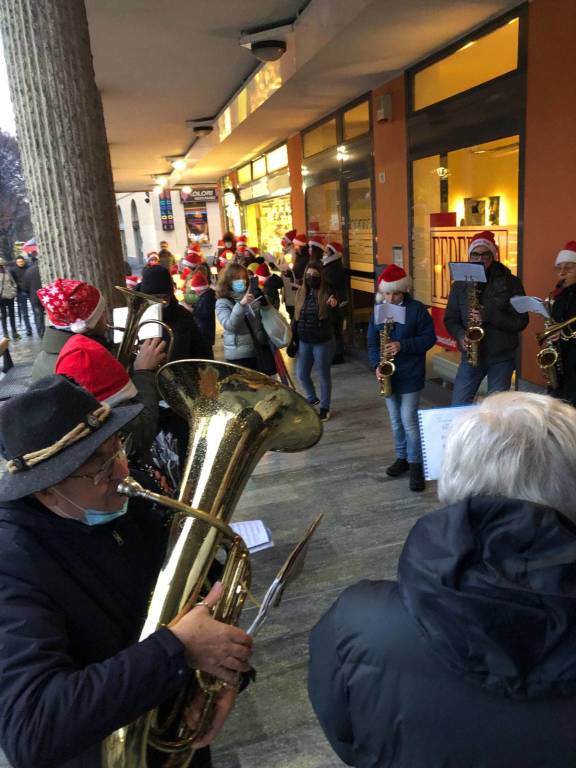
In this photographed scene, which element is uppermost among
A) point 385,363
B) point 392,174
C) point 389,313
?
point 392,174

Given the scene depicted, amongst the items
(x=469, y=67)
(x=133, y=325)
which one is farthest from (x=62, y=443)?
(x=469, y=67)

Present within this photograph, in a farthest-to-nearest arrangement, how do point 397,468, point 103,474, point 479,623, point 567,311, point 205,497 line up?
point 397,468
point 567,311
point 205,497
point 103,474
point 479,623

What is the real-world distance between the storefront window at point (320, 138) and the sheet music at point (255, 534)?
648 cm

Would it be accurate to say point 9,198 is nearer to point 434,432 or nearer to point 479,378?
point 479,378

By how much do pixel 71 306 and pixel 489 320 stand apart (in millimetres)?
2955

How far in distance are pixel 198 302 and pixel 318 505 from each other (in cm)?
272

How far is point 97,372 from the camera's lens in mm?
1825

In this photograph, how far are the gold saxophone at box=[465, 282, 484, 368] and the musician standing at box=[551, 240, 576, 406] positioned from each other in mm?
517

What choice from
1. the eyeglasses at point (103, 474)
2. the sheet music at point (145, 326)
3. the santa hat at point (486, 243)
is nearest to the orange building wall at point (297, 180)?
the santa hat at point (486, 243)

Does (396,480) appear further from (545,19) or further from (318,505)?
(545,19)

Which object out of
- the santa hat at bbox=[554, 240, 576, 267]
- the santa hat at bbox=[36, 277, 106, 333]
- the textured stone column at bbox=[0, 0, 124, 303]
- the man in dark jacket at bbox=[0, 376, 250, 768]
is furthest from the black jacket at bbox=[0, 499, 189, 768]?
the santa hat at bbox=[554, 240, 576, 267]

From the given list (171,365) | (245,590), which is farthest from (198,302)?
(245,590)

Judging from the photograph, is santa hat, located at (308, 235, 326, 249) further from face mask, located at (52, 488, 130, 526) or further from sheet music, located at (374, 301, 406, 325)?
face mask, located at (52, 488, 130, 526)

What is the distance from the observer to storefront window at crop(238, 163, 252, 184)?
14.3 m
